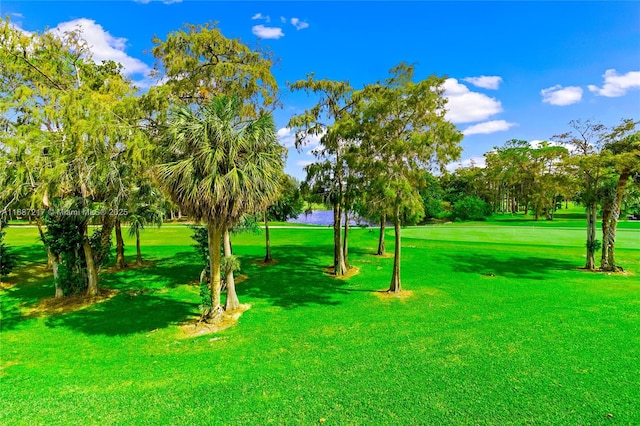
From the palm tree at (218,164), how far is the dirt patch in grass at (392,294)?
6437mm

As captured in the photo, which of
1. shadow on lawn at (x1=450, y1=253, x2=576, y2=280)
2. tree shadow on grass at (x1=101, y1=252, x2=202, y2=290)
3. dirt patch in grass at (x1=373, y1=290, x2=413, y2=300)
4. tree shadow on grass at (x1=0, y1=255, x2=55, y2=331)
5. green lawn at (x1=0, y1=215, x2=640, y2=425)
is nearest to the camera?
green lawn at (x1=0, y1=215, x2=640, y2=425)

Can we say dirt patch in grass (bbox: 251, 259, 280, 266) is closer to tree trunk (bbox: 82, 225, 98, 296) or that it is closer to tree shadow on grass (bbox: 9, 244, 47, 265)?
tree trunk (bbox: 82, 225, 98, 296)

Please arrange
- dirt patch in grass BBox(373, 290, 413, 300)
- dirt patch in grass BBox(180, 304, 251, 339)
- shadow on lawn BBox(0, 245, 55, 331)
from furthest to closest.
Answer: dirt patch in grass BBox(373, 290, 413, 300) → shadow on lawn BBox(0, 245, 55, 331) → dirt patch in grass BBox(180, 304, 251, 339)

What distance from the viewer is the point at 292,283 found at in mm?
15531

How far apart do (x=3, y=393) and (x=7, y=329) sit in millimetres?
5174

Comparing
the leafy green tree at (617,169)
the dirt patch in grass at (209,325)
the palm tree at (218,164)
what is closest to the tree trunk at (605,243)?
the leafy green tree at (617,169)

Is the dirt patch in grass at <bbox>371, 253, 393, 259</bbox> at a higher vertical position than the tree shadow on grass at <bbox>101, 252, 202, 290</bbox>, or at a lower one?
higher

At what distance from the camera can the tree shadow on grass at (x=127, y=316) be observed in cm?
1032

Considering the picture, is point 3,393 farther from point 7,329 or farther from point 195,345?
point 7,329

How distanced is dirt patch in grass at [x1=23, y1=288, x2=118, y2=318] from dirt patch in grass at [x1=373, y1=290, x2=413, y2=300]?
11.2m

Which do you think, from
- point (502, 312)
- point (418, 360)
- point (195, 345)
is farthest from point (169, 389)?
point (502, 312)

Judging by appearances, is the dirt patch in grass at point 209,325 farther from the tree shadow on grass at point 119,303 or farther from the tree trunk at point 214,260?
the tree shadow on grass at point 119,303

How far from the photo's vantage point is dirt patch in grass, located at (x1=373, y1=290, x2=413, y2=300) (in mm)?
12844

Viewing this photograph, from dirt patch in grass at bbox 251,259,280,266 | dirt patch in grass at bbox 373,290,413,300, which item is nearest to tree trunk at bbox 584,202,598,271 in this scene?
dirt patch in grass at bbox 373,290,413,300
